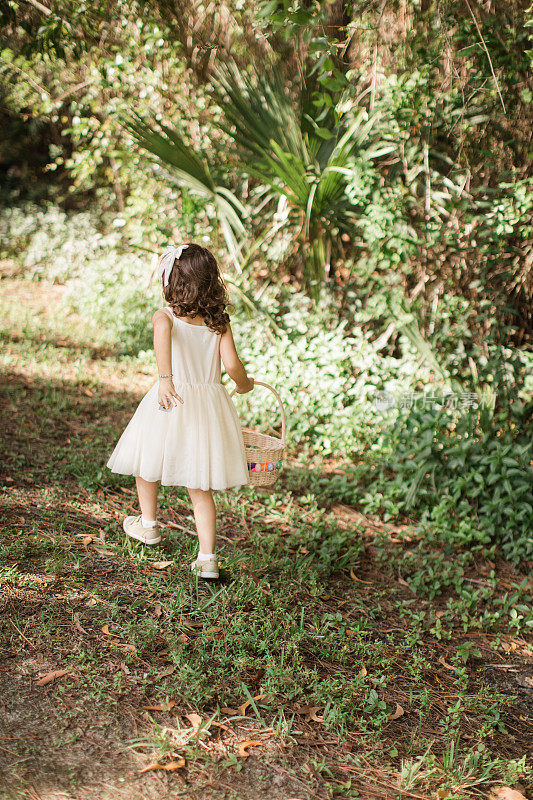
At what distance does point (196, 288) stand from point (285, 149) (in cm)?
221

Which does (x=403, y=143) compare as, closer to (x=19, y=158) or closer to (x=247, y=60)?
(x=247, y=60)

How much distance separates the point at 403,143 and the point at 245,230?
1258mm

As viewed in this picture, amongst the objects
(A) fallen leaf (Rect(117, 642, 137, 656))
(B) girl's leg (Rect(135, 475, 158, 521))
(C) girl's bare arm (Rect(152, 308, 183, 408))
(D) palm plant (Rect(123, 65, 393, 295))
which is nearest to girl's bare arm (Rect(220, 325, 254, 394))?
(C) girl's bare arm (Rect(152, 308, 183, 408))

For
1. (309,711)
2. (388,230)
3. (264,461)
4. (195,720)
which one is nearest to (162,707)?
(195,720)

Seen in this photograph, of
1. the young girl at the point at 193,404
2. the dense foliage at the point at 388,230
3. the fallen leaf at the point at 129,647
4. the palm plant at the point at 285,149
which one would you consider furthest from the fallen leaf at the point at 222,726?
the palm plant at the point at 285,149

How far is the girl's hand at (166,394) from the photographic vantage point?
254 cm

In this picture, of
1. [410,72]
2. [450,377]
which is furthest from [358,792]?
[410,72]

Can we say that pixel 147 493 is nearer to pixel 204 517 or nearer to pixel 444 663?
pixel 204 517

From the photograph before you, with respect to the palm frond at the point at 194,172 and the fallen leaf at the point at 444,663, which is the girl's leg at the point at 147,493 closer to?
the fallen leaf at the point at 444,663

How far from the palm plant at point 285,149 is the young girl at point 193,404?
1.79m

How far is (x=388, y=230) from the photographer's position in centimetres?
440

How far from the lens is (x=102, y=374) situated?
5766 mm

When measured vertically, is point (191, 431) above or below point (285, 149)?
below

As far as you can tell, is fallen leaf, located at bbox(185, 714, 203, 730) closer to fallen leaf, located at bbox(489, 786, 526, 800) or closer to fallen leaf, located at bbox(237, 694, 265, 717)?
fallen leaf, located at bbox(237, 694, 265, 717)
